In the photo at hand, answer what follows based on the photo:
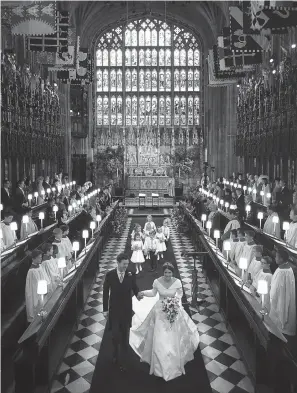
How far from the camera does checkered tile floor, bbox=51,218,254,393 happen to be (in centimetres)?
710

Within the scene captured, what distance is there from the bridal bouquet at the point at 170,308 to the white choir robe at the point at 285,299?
180 centimetres

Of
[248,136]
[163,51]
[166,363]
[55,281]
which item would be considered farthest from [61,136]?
[166,363]

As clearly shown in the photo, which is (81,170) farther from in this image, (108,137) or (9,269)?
(9,269)

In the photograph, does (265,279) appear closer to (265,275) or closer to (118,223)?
(265,275)

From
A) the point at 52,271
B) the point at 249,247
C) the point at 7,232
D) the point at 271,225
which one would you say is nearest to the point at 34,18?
the point at 7,232

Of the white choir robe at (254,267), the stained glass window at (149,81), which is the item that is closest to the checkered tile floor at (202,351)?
the white choir robe at (254,267)

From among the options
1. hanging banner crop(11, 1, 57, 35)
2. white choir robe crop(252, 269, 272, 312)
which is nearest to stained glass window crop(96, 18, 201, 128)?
hanging banner crop(11, 1, 57, 35)

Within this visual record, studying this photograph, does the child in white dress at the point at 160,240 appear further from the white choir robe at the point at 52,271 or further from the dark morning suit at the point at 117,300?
the dark morning suit at the point at 117,300

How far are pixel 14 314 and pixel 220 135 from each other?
27.3 metres

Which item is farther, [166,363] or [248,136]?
[248,136]

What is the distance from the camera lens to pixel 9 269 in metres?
8.41

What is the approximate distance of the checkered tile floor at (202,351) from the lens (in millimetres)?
7102

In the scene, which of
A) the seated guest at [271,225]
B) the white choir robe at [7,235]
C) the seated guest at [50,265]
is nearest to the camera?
the seated guest at [50,265]

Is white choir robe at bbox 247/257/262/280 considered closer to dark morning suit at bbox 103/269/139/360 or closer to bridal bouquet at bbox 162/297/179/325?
bridal bouquet at bbox 162/297/179/325
